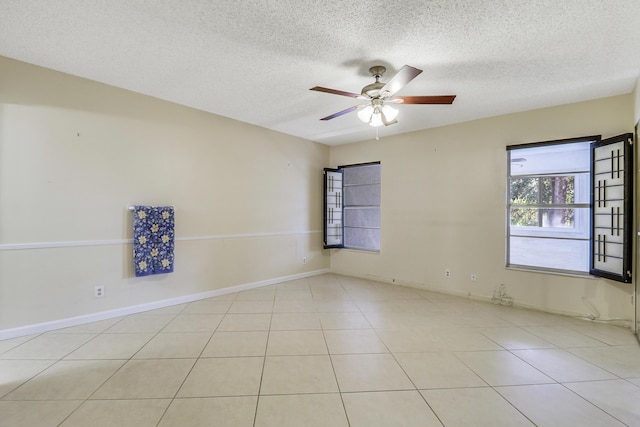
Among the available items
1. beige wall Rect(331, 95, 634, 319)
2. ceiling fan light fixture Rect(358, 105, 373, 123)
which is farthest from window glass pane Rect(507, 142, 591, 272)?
ceiling fan light fixture Rect(358, 105, 373, 123)

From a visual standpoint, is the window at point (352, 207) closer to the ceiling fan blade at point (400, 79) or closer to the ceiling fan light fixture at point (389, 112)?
the ceiling fan light fixture at point (389, 112)

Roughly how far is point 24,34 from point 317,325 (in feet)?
12.5

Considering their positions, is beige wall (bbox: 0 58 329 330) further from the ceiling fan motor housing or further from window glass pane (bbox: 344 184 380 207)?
the ceiling fan motor housing

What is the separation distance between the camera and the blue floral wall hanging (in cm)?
345

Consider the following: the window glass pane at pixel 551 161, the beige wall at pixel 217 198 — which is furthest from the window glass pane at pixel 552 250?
the beige wall at pixel 217 198

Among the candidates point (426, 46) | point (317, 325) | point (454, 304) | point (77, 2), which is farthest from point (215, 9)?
point (454, 304)

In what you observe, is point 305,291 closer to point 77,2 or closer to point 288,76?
point 288,76

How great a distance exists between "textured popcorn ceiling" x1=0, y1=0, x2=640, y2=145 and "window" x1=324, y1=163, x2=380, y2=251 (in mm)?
2371

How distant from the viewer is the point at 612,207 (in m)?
3.23

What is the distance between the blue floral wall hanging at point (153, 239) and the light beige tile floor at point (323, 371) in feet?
1.94

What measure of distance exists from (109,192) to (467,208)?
4.89 meters

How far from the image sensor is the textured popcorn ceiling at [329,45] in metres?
2.04

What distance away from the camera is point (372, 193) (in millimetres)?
5824

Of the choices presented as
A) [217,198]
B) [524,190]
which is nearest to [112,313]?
[217,198]
